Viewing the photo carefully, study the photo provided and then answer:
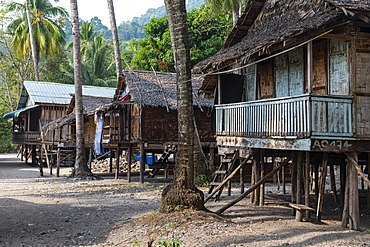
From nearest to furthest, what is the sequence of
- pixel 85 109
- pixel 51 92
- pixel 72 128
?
pixel 85 109
pixel 72 128
pixel 51 92

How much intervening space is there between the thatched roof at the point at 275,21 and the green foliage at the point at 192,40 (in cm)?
1355

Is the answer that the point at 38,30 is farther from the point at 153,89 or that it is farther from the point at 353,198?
the point at 353,198

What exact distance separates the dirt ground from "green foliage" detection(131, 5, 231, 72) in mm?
15225

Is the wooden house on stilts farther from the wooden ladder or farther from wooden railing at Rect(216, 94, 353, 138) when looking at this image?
the wooden ladder

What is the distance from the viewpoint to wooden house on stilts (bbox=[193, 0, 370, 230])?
8438 millimetres

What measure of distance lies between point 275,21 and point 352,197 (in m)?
5.79

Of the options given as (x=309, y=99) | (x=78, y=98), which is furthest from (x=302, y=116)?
(x=78, y=98)

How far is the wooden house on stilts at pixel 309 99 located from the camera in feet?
27.7

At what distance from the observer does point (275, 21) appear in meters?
11.9

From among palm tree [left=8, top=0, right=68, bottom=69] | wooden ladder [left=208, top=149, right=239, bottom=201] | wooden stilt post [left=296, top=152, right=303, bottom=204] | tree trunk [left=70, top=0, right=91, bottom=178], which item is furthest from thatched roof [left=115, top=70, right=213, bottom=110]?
palm tree [left=8, top=0, right=68, bottom=69]

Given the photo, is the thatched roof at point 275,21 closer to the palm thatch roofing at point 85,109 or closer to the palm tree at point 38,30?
the palm thatch roofing at point 85,109

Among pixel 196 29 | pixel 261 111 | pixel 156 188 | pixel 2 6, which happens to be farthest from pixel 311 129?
pixel 2 6

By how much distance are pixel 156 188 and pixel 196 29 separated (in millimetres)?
14478

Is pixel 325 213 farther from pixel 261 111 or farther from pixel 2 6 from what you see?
pixel 2 6
